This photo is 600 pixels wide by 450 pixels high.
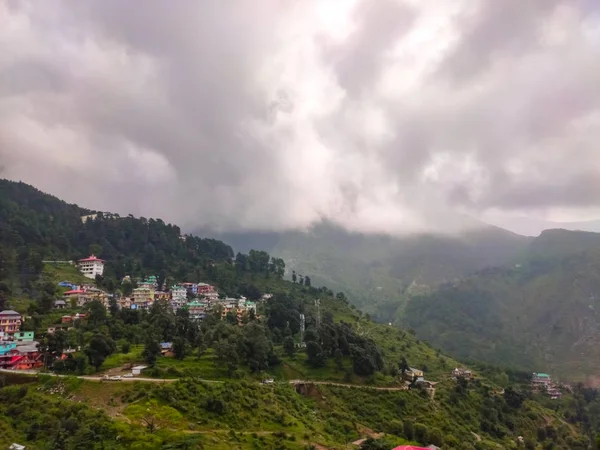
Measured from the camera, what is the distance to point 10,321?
66.1 meters

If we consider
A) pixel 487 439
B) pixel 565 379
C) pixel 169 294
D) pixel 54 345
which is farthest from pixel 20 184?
pixel 565 379

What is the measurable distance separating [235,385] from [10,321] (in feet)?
131

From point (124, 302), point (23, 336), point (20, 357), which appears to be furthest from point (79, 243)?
point (20, 357)

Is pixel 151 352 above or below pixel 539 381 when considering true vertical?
above

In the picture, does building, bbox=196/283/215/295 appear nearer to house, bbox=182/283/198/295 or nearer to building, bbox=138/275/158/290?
house, bbox=182/283/198/295

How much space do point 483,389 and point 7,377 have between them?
2972 inches

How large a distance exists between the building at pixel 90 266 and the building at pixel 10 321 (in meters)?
39.7

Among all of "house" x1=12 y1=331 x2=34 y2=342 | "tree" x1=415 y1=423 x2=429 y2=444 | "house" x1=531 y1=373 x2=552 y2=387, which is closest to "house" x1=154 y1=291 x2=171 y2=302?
"house" x1=12 y1=331 x2=34 y2=342

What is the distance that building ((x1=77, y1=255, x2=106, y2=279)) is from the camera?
107 m

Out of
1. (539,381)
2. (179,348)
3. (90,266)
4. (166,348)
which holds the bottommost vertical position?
(539,381)

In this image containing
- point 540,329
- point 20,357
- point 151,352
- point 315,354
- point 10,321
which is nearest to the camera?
point 20,357

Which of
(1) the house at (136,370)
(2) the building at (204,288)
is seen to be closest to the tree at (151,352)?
(1) the house at (136,370)

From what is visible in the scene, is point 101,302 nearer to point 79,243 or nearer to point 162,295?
point 162,295

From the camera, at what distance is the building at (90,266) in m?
107
